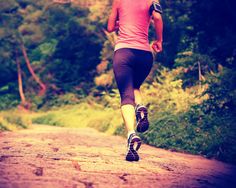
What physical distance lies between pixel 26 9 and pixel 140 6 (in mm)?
31877

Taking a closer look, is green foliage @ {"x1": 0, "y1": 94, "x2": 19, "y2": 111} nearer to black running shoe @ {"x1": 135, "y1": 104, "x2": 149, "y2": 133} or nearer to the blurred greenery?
the blurred greenery

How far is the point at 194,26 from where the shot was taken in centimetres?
1062

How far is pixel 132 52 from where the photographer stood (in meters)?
4.18

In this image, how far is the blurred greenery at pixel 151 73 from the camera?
6.79 m

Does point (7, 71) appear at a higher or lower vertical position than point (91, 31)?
lower

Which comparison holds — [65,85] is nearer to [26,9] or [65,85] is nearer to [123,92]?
[26,9]

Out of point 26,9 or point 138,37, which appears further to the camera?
point 26,9

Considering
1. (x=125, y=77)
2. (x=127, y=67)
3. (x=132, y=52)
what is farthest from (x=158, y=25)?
(x=125, y=77)

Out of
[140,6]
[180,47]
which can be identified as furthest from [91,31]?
[140,6]

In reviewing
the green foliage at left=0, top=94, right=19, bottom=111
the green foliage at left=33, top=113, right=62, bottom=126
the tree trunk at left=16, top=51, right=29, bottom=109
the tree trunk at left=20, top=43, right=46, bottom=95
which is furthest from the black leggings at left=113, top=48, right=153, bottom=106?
the tree trunk at left=20, top=43, right=46, bottom=95

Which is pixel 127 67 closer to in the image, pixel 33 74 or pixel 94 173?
pixel 94 173

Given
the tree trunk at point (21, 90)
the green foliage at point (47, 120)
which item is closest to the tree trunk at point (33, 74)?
the tree trunk at point (21, 90)

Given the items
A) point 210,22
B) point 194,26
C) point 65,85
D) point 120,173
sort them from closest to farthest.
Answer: point 120,173
point 210,22
point 194,26
point 65,85

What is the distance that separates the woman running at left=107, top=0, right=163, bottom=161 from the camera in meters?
4.10
